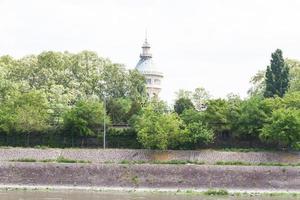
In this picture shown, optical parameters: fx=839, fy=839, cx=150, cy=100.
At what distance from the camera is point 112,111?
92625 mm

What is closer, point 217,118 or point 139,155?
point 139,155

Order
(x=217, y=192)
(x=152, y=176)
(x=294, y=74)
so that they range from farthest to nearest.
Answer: (x=294, y=74), (x=152, y=176), (x=217, y=192)

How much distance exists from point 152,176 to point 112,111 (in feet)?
98.4

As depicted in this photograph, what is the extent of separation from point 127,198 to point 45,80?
151 ft

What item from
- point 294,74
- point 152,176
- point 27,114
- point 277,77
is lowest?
point 152,176

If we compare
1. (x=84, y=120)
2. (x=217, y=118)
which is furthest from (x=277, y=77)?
(x=84, y=120)

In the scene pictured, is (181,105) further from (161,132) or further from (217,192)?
(217,192)

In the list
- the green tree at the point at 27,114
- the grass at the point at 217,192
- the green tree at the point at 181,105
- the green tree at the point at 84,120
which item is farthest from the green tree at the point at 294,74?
the grass at the point at 217,192

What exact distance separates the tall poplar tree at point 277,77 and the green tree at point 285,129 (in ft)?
55.3

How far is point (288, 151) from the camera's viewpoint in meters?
71.6

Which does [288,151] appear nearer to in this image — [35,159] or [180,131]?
[180,131]

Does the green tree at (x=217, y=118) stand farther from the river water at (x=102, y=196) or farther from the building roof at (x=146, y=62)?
the building roof at (x=146, y=62)

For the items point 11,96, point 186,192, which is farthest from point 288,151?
point 11,96

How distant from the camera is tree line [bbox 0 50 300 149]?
74.2 metres
